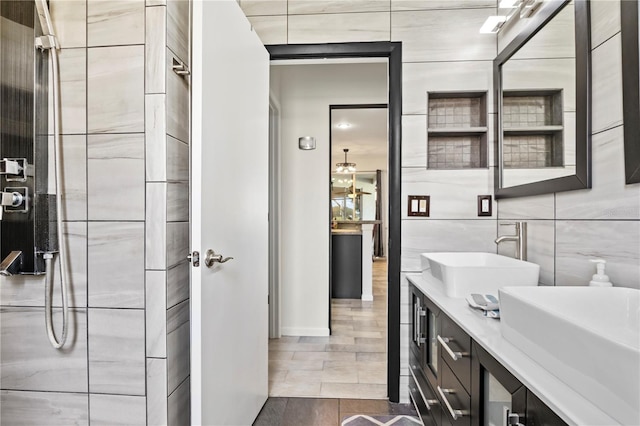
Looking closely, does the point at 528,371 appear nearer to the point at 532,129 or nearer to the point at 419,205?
the point at 532,129

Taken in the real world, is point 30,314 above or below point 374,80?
below

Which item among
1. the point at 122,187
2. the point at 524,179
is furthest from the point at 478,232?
the point at 122,187

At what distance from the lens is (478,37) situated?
2.08m

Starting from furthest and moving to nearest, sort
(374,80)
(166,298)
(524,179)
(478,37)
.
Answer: (374,80), (478,37), (524,179), (166,298)

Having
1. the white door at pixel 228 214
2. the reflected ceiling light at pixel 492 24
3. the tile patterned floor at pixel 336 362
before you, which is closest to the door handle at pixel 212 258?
the white door at pixel 228 214

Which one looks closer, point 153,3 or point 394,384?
point 153,3

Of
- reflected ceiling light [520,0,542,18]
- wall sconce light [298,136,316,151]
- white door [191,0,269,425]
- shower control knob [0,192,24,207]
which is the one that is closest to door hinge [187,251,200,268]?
white door [191,0,269,425]

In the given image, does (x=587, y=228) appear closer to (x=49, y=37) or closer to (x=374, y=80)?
(x=49, y=37)

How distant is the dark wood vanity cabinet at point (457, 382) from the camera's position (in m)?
0.80

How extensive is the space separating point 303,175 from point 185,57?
199 cm

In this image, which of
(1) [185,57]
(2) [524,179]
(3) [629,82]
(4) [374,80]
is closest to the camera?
(3) [629,82]

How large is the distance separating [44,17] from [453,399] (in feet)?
6.56

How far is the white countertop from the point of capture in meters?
0.59

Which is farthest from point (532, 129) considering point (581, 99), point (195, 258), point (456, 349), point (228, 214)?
point (195, 258)
